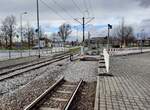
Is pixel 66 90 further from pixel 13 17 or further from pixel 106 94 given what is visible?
pixel 13 17

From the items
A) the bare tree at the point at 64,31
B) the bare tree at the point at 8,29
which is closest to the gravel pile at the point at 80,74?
the bare tree at the point at 8,29

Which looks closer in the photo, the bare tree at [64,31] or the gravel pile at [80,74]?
the gravel pile at [80,74]

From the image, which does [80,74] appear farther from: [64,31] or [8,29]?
[64,31]

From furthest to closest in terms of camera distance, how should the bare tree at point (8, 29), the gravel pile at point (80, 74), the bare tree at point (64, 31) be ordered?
the bare tree at point (64, 31)
the bare tree at point (8, 29)
the gravel pile at point (80, 74)

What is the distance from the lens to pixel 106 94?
8172 millimetres

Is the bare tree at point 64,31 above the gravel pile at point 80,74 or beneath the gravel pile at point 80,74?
above

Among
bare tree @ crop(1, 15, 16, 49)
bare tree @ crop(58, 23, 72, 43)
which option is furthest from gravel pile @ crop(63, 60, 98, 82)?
bare tree @ crop(58, 23, 72, 43)

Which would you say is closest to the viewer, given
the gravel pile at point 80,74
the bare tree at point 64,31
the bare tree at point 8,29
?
the gravel pile at point 80,74

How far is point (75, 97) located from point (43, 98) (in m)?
1.22

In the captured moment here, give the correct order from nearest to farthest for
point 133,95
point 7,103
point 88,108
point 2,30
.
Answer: point 88,108, point 7,103, point 133,95, point 2,30

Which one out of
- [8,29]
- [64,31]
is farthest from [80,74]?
[64,31]

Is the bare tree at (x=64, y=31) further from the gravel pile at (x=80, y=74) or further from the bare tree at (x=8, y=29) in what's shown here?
the gravel pile at (x=80, y=74)

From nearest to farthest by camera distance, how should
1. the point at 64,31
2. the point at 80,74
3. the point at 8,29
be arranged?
the point at 80,74 < the point at 8,29 < the point at 64,31

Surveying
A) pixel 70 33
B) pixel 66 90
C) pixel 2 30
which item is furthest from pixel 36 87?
pixel 70 33
